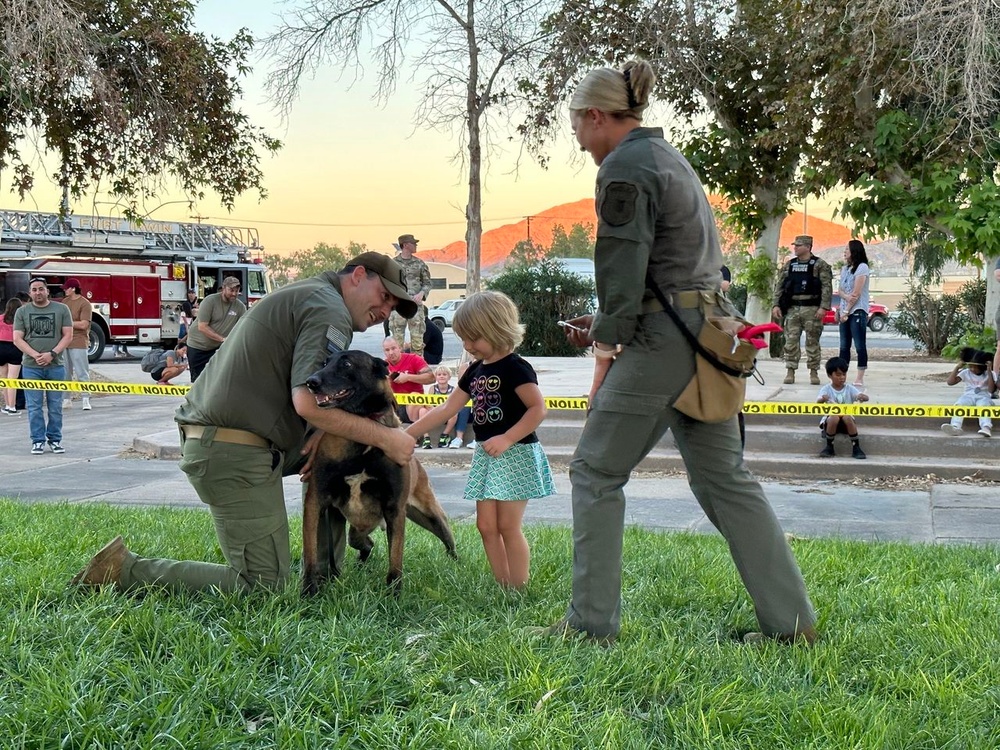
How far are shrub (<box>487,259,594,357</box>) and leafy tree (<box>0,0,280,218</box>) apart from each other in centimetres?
734

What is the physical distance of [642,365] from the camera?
337cm

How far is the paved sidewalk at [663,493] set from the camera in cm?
680

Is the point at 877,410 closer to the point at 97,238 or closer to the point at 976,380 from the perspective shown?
the point at 976,380

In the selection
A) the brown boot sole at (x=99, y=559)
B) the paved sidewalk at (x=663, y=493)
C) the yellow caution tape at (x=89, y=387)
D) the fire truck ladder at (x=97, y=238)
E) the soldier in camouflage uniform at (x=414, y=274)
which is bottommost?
the paved sidewalk at (x=663, y=493)

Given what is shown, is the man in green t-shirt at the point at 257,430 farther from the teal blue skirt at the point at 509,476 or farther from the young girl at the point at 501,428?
the teal blue skirt at the point at 509,476

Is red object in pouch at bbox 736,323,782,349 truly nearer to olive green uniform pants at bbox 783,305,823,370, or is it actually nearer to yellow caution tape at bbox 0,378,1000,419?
yellow caution tape at bbox 0,378,1000,419

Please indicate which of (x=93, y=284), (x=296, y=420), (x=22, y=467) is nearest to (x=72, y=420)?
(x=22, y=467)

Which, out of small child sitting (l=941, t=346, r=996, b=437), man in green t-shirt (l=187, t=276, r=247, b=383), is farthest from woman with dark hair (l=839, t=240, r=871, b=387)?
man in green t-shirt (l=187, t=276, r=247, b=383)

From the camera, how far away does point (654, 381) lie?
3.36 meters

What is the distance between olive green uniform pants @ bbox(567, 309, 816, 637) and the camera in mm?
3375

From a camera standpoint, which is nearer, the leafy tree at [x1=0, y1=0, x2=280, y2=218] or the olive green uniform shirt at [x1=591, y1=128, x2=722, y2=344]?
the olive green uniform shirt at [x1=591, y1=128, x2=722, y2=344]

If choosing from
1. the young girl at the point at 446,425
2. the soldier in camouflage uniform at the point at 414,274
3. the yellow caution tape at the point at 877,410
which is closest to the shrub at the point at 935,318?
the soldier in camouflage uniform at the point at 414,274

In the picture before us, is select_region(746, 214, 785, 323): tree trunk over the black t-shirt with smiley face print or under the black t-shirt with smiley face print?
over

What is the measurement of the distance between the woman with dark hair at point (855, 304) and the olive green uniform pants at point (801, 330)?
465 mm
